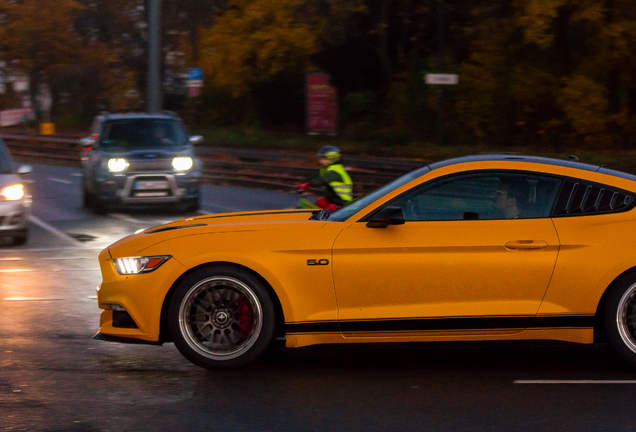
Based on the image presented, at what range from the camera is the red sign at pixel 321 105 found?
42938mm

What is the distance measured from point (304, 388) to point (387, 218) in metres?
1.19

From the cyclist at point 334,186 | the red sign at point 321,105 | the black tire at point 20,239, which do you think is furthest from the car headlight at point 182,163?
the red sign at point 321,105

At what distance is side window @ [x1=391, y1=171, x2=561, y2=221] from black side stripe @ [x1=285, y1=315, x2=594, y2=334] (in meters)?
0.67

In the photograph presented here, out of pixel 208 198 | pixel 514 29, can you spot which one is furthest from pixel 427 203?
pixel 514 29

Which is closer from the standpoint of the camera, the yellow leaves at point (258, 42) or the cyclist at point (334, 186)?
the cyclist at point (334, 186)

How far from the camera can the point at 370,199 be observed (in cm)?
661

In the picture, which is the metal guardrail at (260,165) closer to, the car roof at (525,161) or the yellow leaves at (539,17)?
the yellow leaves at (539,17)

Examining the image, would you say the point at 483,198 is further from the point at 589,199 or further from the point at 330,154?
the point at 330,154

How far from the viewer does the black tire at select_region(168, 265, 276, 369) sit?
6.25 m

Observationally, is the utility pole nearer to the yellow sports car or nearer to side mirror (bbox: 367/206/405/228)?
the yellow sports car

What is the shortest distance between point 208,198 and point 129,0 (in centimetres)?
4581

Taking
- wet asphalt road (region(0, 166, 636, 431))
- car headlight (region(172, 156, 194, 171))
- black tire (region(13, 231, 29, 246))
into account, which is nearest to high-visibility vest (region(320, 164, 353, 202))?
wet asphalt road (region(0, 166, 636, 431))

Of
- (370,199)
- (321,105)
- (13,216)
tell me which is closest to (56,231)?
(13,216)

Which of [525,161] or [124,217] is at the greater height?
[525,161]
